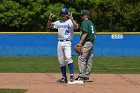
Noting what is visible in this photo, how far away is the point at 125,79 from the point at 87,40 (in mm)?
1848

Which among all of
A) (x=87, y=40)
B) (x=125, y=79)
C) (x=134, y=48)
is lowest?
(x=134, y=48)

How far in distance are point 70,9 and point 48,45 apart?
7.84 metres

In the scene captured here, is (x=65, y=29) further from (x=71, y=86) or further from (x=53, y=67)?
(x=53, y=67)

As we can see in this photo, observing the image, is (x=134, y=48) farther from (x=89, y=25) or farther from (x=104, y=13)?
(x=89, y=25)

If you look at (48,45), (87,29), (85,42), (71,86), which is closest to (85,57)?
(85,42)

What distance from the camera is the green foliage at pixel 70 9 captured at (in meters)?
39.1

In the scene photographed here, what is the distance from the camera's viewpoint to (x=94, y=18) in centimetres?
4034

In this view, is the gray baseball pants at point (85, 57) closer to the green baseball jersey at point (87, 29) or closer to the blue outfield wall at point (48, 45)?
the green baseball jersey at point (87, 29)

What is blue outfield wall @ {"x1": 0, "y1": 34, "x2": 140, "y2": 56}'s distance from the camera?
1258 inches

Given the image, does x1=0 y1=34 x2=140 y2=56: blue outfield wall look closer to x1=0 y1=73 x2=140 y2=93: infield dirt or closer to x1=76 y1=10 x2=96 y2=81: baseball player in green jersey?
x1=0 y1=73 x2=140 y2=93: infield dirt

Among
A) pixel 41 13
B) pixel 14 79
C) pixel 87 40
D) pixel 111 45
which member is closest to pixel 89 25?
pixel 87 40

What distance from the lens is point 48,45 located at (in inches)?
1270

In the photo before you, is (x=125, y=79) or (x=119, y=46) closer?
(x=125, y=79)

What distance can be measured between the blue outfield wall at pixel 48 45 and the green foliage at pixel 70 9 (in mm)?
6520
